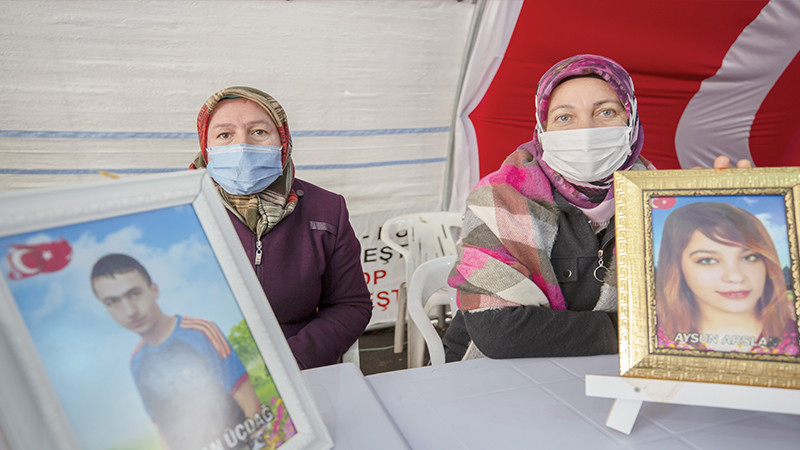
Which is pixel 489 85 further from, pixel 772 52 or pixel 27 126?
pixel 27 126

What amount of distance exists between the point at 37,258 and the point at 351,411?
1.63 feet

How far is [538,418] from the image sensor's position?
2.62 ft

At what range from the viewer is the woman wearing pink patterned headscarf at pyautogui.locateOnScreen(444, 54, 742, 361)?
47.6 inches

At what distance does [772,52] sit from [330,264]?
243 cm

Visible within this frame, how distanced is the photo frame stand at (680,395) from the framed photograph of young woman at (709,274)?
1cm

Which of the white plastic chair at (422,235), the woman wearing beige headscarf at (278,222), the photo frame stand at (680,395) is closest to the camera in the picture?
the photo frame stand at (680,395)

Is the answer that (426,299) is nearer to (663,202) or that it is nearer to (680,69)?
(663,202)

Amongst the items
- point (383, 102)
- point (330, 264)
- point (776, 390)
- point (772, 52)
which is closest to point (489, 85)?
point (383, 102)

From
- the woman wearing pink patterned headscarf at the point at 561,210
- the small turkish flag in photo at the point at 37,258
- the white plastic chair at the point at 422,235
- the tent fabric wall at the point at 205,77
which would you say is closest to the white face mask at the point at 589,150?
the woman wearing pink patterned headscarf at the point at 561,210

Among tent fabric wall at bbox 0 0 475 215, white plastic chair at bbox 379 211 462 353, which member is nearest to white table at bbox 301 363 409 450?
tent fabric wall at bbox 0 0 475 215

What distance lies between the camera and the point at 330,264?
148cm

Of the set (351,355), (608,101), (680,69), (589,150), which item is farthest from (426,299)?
(680,69)

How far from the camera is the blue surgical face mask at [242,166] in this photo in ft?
4.25

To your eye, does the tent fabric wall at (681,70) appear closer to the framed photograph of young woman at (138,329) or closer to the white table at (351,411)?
the white table at (351,411)
